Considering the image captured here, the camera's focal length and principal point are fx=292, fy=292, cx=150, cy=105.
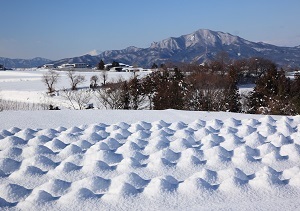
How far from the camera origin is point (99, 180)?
3.39 metres

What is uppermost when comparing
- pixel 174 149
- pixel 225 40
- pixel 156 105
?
pixel 225 40

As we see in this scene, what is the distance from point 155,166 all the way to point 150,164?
85 mm

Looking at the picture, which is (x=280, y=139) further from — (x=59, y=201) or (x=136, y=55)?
(x=136, y=55)

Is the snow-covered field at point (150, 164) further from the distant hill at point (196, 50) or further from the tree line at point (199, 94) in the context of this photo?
the distant hill at point (196, 50)

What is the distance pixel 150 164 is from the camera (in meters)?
4.02

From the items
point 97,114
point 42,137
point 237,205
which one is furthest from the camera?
point 97,114

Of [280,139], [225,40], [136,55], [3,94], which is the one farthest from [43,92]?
[225,40]

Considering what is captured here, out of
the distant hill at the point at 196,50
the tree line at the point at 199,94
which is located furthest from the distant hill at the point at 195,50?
the tree line at the point at 199,94

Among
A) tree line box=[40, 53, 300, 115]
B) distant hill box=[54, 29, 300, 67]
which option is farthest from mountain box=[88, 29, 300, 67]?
tree line box=[40, 53, 300, 115]

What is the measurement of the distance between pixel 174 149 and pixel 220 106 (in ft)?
38.7

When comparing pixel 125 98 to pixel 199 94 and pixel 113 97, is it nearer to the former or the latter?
pixel 113 97

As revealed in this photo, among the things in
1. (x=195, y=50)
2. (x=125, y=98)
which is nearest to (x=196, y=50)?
(x=195, y=50)

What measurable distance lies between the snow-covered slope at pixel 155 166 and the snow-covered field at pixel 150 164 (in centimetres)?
1

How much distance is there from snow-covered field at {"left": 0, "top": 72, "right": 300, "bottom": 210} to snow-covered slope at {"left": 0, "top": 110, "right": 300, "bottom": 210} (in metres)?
Answer: 0.01
